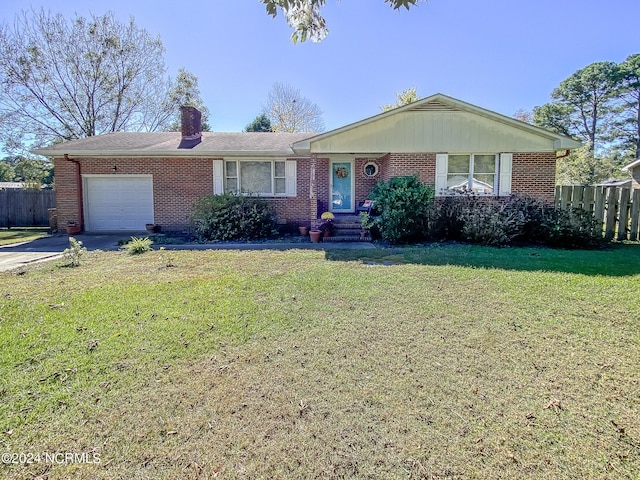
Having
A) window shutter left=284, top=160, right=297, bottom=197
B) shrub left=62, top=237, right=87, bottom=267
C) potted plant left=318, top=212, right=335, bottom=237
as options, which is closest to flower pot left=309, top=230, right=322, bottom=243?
potted plant left=318, top=212, right=335, bottom=237

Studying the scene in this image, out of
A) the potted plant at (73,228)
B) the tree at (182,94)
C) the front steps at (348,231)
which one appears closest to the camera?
the front steps at (348,231)

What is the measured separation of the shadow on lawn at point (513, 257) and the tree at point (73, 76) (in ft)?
70.5

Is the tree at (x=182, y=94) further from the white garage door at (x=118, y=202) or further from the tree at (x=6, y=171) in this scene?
the tree at (x=6, y=171)

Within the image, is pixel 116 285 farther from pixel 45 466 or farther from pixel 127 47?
pixel 127 47

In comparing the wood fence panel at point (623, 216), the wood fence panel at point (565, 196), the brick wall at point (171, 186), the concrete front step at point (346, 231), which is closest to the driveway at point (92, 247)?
the concrete front step at point (346, 231)

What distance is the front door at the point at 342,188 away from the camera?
13.0 meters

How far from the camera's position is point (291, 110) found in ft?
102

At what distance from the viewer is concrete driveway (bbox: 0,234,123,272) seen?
301 inches

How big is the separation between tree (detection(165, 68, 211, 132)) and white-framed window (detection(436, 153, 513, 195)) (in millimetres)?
21693

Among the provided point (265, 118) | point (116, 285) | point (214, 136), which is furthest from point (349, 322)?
point (265, 118)

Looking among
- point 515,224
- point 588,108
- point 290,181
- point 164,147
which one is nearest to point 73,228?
point 164,147

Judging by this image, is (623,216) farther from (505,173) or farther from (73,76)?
(73,76)

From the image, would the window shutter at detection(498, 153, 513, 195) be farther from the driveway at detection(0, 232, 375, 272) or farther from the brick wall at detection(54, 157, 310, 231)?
the brick wall at detection(54, 157, 310, 231)

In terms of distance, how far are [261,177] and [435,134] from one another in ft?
20.6
